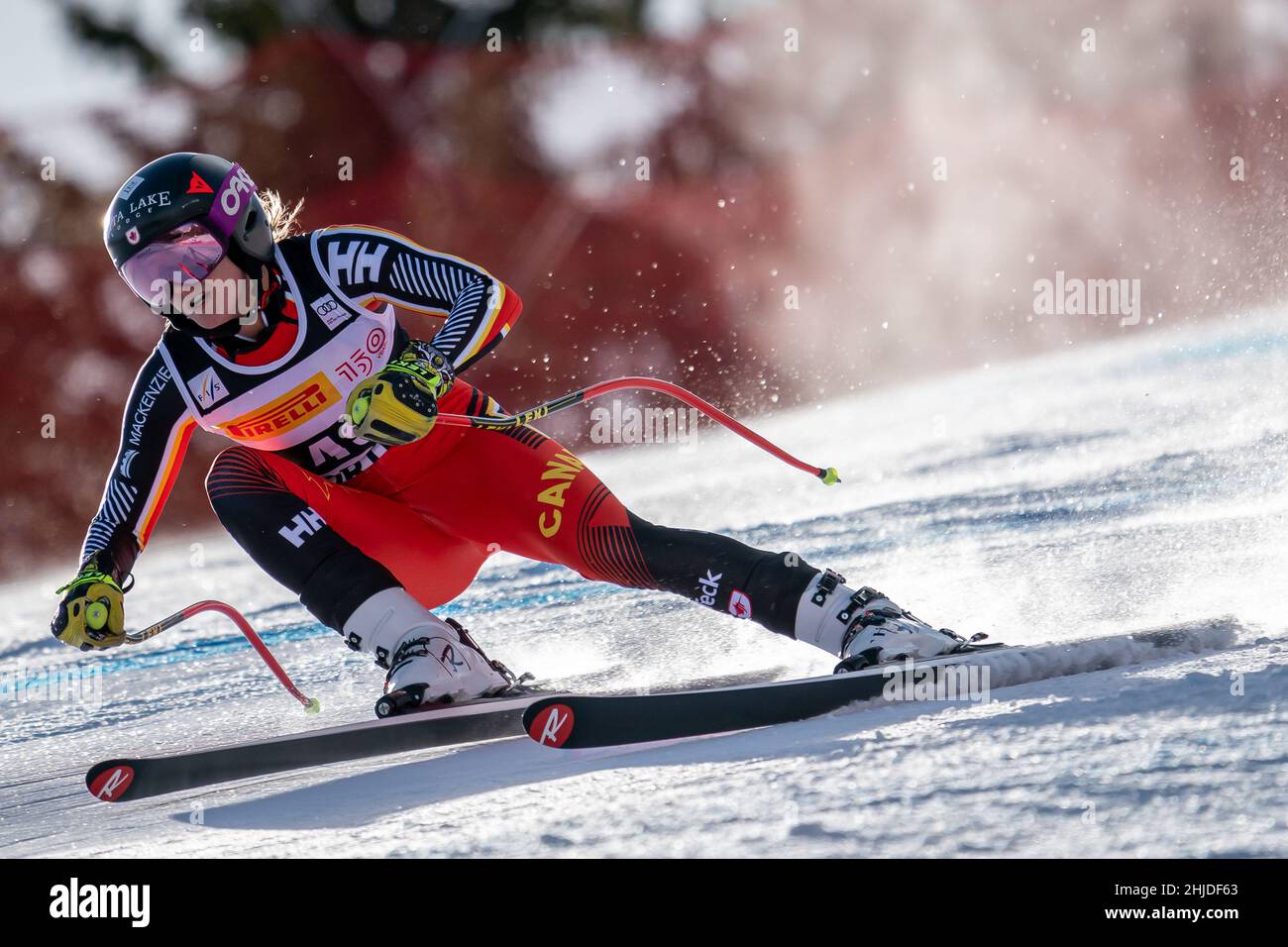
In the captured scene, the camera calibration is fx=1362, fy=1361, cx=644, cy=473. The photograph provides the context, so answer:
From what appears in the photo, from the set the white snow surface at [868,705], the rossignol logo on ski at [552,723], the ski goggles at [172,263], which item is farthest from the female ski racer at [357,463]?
the rossignol logo on ski at [552,723]

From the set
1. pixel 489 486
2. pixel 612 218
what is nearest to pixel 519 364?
pixel 612 218

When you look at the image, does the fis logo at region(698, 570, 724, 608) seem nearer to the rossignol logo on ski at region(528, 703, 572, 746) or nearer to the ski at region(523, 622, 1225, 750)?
the ski at region(523, 622, 1225, 750)

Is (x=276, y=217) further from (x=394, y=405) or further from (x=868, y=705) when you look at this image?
(x=868, y=705)

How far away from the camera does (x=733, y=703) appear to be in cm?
241

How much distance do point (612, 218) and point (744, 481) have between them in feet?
15.7

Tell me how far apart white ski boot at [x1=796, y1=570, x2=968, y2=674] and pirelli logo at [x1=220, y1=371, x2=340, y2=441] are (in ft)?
3.74

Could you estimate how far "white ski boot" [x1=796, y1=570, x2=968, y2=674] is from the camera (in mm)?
2584

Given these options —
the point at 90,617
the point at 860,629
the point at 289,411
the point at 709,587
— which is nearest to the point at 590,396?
the point at 709,587

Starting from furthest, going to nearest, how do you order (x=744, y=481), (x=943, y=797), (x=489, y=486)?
(x=744, y=481) → (x=489, y=486) → (x=943, y=797)

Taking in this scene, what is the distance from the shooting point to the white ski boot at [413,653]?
8.91 ft

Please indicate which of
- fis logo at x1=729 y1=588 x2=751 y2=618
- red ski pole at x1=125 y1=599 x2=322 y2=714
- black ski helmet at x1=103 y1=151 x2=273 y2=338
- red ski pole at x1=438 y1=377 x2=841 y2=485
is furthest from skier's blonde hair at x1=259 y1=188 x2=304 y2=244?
fis logo at x1=729 y1=588 x2=751 y2=618

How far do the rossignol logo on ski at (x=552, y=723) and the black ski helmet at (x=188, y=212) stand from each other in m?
1.15

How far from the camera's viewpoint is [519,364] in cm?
1033

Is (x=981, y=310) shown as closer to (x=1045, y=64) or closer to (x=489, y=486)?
(x=1045, y=64)
